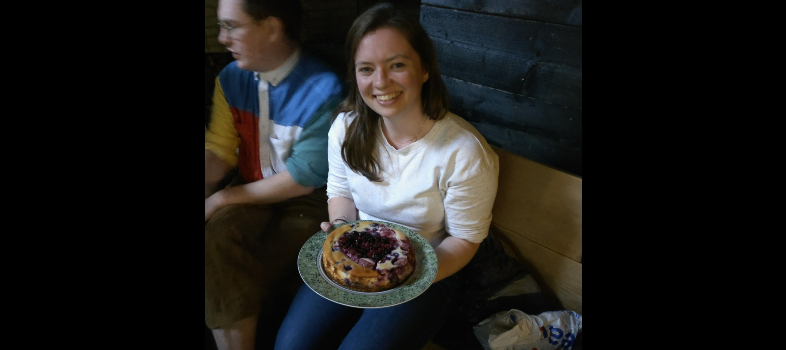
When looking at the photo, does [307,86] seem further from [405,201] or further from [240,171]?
[405,201]

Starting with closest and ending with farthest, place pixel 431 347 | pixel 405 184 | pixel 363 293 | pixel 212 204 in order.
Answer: pixel 363 293, pixel 212 204, pixel 405 184, pixel 431 347

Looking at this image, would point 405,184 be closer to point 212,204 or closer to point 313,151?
point 313,151

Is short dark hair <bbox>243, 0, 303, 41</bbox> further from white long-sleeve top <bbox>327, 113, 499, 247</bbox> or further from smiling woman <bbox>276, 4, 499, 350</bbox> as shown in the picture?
white long-sleeve top <bbox>327, 113, 499, 247</bbox>

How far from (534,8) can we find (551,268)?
837 millimetres

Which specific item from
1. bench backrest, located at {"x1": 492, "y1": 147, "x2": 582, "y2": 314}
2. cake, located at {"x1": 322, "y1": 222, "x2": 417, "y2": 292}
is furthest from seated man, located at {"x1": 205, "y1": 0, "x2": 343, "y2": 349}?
bench backrest, located at {"x1": 492, "y1": 147, "x2": 582, "y2": 314}

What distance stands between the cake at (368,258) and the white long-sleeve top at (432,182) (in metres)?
0.16

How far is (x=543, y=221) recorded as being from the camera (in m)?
1.42

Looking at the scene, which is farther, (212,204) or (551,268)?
(551,268)

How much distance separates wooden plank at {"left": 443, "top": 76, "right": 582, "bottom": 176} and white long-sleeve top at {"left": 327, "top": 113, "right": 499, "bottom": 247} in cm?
6

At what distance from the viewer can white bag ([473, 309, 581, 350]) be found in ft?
4.42

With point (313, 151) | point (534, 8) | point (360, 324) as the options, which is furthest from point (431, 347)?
point (534, 8)

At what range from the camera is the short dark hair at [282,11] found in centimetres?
109

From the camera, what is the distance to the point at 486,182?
4.27ft
